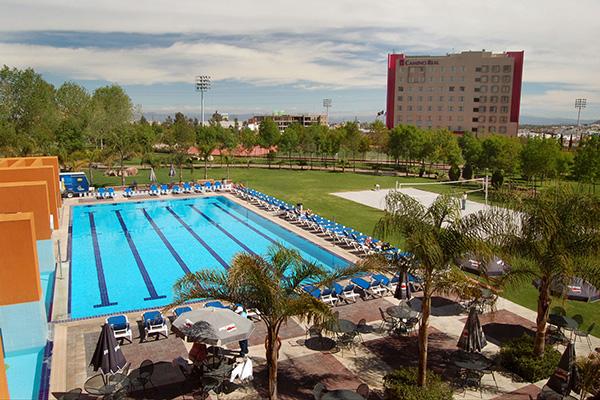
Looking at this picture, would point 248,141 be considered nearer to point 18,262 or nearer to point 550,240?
point 18,262

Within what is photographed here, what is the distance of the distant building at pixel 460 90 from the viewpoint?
3179 inches

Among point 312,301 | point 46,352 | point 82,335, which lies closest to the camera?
point 312,301

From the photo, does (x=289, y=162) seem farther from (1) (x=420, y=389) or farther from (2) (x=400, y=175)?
(1) (x=420, y=389)

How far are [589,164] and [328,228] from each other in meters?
21.8

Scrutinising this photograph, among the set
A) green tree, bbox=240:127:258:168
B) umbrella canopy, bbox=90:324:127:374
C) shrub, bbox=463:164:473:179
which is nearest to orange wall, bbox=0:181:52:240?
umbrella canopy, bbox=90:324:127:374

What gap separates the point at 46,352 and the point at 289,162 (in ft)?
153

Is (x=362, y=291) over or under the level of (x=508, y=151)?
under

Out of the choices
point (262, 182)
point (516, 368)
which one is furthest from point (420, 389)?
point (262, 182)

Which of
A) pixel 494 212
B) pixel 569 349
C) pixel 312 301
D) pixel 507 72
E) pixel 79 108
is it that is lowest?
pixel 569 349

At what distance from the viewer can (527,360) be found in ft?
31.6

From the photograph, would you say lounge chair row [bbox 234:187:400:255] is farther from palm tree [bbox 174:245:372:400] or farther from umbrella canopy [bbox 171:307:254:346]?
umbrella canopy [bbox 171:307:254:346]

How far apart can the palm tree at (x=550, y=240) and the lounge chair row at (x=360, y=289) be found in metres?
4.33

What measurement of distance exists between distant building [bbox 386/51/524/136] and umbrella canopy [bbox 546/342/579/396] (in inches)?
3027

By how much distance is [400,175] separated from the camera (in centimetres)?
4641
